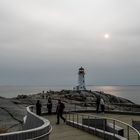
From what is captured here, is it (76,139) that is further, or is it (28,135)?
(76,139)

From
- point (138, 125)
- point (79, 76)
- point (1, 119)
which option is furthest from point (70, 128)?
point (79, 76)

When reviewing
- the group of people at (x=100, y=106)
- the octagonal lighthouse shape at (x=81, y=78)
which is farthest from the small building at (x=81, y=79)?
the group of people at (x=100, y=106)

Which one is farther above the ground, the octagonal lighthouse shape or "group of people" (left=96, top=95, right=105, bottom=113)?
the octagonal lighthouse shape

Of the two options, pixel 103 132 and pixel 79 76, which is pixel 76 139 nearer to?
pixel 103 132

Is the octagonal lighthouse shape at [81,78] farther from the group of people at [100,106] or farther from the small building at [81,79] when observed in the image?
the group of people at [100,106]

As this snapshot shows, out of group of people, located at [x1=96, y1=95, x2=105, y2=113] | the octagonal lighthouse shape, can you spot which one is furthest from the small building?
group of people, located at [x1=96, y1=95, x2=105, y2=113]

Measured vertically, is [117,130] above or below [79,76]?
below

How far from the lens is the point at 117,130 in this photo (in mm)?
17203

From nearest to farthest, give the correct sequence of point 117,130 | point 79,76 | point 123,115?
point 117,130 → point 123,115 → point 79,76

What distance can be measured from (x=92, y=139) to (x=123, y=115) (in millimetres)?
13284

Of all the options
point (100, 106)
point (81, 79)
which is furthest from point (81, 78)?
point (100, 106)

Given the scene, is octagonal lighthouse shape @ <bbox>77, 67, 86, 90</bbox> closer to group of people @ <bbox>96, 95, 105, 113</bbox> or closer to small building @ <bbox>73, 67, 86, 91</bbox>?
small building @ <bbox>73, 67, 86, 91</bbox>

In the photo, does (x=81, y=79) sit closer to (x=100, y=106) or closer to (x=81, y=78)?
(x=81, y=78)

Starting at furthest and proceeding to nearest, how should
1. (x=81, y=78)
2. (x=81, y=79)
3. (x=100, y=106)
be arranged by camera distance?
(x=81, y=79) → (x=81, y=78) → (x=100, y=106)
